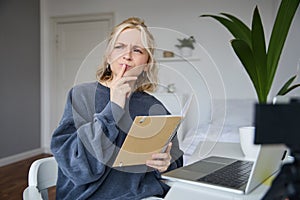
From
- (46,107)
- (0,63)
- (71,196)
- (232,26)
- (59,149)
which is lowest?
(46,107)

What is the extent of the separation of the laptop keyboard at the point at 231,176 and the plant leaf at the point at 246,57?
0.31m

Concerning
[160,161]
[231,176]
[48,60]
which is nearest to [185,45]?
[160,161]

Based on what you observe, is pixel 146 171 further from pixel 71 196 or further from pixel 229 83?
pixel 229 83

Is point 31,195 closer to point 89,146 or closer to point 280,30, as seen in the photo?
point 89,146

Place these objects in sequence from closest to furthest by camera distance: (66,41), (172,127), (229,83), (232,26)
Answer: (172,127)
(232,26)
(229,83)
(66,41)

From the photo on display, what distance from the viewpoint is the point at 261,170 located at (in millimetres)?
562

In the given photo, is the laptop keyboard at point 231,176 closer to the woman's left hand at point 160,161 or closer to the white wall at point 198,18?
the woman's left hand at point 160,161

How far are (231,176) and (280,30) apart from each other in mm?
534

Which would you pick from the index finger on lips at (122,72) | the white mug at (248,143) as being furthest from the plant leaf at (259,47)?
the index finger on lips at (122,72)

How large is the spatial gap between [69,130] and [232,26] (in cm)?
63

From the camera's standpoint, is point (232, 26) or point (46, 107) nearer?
point (232, 26)

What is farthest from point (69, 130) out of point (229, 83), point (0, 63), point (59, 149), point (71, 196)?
point (0, 63)

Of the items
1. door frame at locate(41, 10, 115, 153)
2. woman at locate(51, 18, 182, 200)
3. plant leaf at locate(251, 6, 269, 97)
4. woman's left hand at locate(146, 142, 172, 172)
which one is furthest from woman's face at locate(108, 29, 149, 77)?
door frame at locate(41, 10, 115, 153)

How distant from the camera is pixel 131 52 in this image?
2.47 ft
